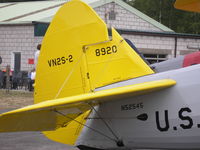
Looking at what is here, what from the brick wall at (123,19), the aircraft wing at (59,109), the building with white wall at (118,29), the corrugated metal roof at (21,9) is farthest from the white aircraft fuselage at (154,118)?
the corrugated metal roof at (21,9)

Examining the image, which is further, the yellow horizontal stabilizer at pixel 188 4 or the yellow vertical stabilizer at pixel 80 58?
the yellow horizontal stabilizer at pixel 188 4

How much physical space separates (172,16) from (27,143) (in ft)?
143

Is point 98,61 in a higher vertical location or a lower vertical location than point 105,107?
higher

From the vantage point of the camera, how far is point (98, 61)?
18.3 feet

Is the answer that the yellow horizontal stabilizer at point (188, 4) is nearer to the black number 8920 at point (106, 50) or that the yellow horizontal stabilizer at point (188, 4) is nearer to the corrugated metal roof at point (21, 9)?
the black number 8920 at point (106, 50)

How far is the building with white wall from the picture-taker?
26281mm

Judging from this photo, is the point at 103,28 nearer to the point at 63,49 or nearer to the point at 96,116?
the point at 63,49

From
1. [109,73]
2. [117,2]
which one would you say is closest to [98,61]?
[109,73]

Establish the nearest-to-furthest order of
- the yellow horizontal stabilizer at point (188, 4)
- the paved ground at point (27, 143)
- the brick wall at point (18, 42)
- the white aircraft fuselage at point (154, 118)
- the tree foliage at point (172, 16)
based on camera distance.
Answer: the white aircraft fuselage at point (154, 118), the yellow horizontal stabilizer at point (188, 4), the paved ground at point (27, 143), the brick wall at point (18, 42), the tree foliage at point (172, 16)

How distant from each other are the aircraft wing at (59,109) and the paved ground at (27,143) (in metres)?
2.35

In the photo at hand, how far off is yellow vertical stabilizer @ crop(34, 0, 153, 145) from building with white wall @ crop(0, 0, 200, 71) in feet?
64.7

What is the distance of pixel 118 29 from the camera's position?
2611cm

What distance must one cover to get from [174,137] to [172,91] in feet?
1.52

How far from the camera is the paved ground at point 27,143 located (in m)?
7.50
